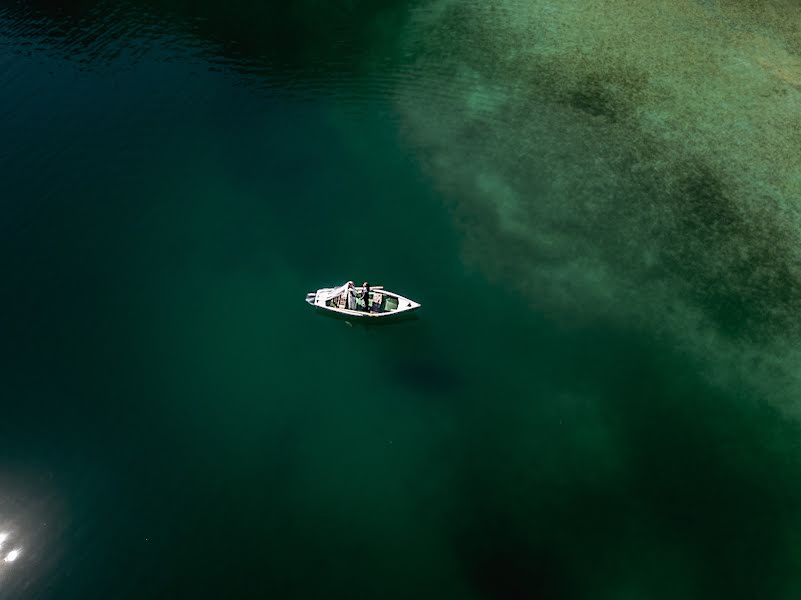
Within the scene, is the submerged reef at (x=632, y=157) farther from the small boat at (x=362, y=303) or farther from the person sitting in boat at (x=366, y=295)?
the person sitting in boat at (x=366, y=295)

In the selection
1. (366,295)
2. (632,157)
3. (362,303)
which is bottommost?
(362,303)

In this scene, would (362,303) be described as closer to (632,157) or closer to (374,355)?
(374,355)

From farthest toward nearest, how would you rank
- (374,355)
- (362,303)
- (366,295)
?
(362,303), (366,295), (374,355)

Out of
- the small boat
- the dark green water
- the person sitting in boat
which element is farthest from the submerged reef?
the person sitting in boat

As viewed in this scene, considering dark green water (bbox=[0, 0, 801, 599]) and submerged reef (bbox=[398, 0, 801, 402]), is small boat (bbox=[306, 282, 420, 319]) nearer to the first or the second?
dark green water (bbox=[0, 0, 801, 599])

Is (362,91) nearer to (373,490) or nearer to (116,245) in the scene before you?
(116,245)

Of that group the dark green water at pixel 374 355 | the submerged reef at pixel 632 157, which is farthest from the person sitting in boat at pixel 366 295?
the submerged reef at pixel 632 157

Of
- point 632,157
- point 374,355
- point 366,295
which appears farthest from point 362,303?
point 632,157
